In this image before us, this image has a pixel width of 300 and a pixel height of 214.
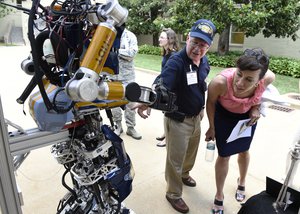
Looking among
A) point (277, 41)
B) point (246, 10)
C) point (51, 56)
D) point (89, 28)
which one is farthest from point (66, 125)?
point (277, 41)

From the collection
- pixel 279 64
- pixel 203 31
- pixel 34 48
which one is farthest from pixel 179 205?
pixel 279 64

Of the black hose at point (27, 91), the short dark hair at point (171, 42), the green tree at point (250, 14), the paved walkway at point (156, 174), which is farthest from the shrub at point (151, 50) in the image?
the black hose at point (27, 91)

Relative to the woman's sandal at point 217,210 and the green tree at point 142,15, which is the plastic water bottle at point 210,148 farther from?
the green tree at point 142,15

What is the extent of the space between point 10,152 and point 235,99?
1.50 m

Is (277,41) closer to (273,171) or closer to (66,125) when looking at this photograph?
(273,171)

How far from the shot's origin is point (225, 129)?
6.64 feet

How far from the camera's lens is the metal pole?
0.91 m

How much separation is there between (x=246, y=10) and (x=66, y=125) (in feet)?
27.9

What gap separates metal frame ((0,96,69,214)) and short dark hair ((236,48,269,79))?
125 cm

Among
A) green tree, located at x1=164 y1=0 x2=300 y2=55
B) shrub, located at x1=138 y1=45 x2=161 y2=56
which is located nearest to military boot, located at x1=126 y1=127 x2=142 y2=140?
green tree, located at x1=164 y1=0 x2=300 y2=55

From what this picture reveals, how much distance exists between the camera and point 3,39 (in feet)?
62.6

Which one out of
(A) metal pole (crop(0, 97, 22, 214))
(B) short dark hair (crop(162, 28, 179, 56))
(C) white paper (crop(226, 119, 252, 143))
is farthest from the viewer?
(B) short dark hair (crop(162, 28, 179, 56))

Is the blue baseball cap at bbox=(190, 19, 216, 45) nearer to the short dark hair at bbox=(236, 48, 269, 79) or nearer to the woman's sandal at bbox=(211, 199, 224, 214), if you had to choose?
the short dark hair at bbox=(236, 48, 269, 79)

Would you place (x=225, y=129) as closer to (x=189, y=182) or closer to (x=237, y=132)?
(x=237, y=132)
